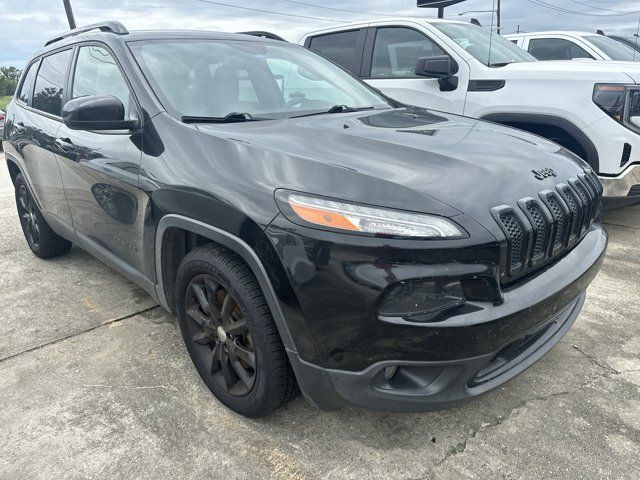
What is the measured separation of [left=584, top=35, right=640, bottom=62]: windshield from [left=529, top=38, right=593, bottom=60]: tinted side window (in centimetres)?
21

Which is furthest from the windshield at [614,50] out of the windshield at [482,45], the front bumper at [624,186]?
the front bumper at [624,186]

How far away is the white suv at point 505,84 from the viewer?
13.8ft

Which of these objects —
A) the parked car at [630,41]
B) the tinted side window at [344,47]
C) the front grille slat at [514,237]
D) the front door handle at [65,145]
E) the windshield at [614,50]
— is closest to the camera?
the front grille slat at [514,237]

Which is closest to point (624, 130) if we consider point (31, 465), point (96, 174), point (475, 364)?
point (475, 364)

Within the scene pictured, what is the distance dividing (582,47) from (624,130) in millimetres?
3898

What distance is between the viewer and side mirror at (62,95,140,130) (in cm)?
244

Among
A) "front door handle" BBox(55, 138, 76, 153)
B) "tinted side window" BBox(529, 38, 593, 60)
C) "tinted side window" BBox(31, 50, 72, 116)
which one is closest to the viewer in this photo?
"front door handle" BBox(55, 138, 76, 153)

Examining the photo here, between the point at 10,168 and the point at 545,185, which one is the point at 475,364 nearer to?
the point at 545,185

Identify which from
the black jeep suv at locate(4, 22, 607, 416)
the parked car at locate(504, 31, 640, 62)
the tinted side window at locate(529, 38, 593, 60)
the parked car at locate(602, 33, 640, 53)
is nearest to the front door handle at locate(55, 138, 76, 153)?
the black jeep suv at locate(4, 22, 607, 416)

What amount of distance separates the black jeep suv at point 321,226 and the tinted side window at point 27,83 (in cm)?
143

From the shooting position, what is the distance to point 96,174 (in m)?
2.82

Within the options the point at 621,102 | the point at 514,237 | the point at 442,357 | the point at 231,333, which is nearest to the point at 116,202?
the point at 231,333

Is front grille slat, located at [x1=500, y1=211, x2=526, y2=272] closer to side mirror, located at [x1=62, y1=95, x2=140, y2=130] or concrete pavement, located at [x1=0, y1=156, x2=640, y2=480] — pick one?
concrete pavement, located at [x1=0, y1=156, x2=640, y2=480]

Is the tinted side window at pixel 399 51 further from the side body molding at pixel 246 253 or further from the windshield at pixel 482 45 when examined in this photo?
the side body molding at pixel 246 253
